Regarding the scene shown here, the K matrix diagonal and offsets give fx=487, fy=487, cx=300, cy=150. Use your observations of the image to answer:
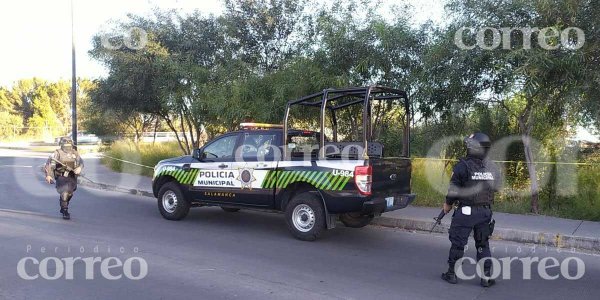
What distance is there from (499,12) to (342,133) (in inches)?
177

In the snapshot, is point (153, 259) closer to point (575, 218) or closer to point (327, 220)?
point (327, 220)

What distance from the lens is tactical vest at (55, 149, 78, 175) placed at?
29.9 feet

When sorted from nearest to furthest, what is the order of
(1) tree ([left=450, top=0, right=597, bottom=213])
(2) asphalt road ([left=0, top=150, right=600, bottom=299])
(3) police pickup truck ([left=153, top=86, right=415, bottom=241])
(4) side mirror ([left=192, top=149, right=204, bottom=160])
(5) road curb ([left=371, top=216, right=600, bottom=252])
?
→ (2) asphalt road ([left=0, top=150, right=600, bottom=299]) < (3) police pickup truck ([left=153, top=86, right=415, bottom=241]) < (5) road curb ([left=371, top=216, right=600, bottom=252]) < (1) tree ([left=450, top=0, right=597, bottom=213]) < (4) side mirror ([left=192, top=149, right=204, bottom=160])

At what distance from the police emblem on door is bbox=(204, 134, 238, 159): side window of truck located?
15.9 inches

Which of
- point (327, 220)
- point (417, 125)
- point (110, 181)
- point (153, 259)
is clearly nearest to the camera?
point (153, 259)

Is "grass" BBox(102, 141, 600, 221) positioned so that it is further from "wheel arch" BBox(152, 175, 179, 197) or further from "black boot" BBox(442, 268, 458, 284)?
"wheel arch" BBox(152, 175, 179, 197)

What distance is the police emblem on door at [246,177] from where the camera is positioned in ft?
26.9

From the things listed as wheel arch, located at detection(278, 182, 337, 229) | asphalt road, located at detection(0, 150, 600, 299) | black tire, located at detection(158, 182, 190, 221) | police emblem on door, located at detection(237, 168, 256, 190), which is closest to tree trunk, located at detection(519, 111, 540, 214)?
asphalt road, located at detection(0, 150, 600, 299)

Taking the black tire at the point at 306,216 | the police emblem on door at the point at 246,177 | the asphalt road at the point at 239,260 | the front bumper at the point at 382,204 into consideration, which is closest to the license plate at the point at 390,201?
the front bumper at the point at 382,204

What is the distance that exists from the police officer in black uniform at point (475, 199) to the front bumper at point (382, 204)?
1706mm

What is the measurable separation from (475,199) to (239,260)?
9.87ft

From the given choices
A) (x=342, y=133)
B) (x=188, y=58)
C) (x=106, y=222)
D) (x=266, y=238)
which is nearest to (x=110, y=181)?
(x=188, y=58)

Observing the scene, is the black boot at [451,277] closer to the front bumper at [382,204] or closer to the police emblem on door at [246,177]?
the front bumper at [382,204]

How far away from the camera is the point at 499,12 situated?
8.48 m
